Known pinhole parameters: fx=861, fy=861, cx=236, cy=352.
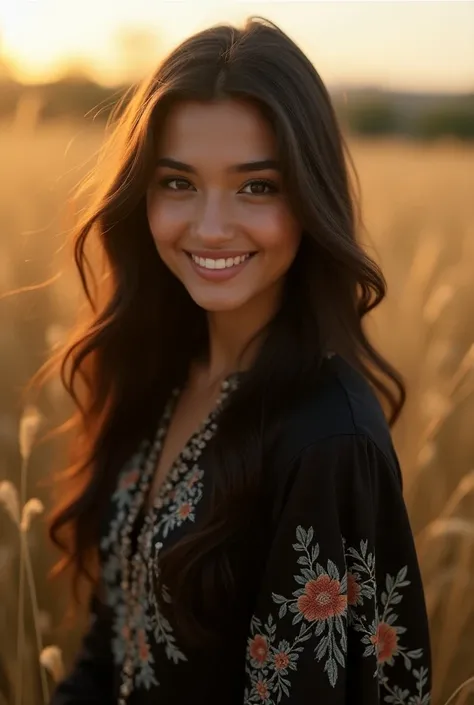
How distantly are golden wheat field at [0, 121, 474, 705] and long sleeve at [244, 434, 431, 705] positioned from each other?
23 centimetres

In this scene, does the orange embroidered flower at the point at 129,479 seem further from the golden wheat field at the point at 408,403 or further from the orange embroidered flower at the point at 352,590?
the orange embroidered flower at the point at 352,590

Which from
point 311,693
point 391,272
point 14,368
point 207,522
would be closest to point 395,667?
point 311,693

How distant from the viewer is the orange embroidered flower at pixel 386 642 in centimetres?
121

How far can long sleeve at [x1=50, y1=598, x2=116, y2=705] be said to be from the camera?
143 centimetres

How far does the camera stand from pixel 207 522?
1141 millimetres

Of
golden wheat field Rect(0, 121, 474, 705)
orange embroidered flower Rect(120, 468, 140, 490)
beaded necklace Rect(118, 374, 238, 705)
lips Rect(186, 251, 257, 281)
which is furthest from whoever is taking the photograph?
golden wheat field Rect(0, 121, 474, 705)

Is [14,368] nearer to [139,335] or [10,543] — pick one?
[10,543]

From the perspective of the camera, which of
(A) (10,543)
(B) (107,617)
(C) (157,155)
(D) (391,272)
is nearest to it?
(C) (157,155)

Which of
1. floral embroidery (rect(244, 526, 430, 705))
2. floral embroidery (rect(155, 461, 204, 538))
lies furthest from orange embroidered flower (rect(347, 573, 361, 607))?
floral embroidery (rect(155, 461, 204, 538))

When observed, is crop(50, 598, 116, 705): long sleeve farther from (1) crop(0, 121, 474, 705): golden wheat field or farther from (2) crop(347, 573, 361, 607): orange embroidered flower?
(2) crop(347, 573, 361, 607): orange embroidered flower

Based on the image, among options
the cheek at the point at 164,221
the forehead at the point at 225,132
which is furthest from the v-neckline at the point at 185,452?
the forehead at the point at 225,132

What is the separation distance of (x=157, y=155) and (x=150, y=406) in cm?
48

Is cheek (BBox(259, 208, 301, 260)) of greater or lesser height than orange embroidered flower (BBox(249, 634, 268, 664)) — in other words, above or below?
above

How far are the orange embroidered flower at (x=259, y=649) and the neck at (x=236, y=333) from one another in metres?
0.40
